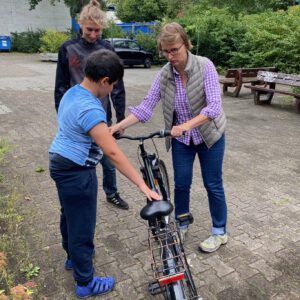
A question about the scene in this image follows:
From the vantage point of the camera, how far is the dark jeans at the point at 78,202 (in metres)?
2.37

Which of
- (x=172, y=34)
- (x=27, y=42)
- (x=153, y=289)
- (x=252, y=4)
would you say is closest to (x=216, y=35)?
(x=252, y=4)

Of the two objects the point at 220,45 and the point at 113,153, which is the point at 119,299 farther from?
the point at 220,45

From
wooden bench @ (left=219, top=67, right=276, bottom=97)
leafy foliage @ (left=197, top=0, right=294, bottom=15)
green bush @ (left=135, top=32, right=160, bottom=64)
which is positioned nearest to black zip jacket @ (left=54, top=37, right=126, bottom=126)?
wooden bench @ (left=219, top=67, right=276, bottom=97)

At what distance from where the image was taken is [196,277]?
2.98 meters

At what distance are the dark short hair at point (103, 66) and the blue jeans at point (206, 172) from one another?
1136 mm

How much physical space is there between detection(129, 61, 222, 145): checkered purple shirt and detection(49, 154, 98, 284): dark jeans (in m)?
0.86

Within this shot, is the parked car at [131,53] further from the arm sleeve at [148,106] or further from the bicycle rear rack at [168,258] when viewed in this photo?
the bicycle rear rack at [168,258]

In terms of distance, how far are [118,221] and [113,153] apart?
1.85m

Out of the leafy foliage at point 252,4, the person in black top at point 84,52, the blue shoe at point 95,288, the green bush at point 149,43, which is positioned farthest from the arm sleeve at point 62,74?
the leafy foliage at point 252,4

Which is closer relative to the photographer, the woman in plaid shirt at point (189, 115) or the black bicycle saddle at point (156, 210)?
the black bicycle saddle at point (156, 210)

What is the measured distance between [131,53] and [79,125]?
1756 cm

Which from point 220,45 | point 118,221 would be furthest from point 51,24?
point 118,221

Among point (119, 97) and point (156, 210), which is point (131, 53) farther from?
point (156, 210)

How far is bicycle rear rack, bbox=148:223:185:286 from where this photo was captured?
2100 millimetres
